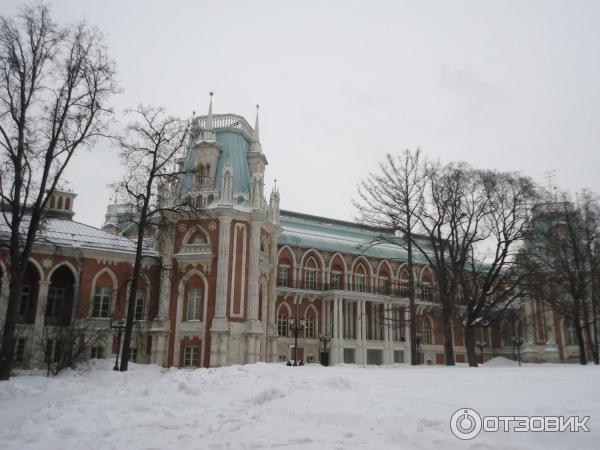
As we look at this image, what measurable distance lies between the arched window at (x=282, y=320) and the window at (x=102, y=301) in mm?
17675

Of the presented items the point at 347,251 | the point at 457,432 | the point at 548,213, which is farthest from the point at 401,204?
the point at 347,251

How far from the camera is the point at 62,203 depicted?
37906mm

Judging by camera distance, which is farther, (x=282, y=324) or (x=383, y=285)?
(x=383, y=285)

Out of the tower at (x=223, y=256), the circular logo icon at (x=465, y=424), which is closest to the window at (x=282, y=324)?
the tower at (x=223, y=256)

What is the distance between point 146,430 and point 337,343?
35.2 meters

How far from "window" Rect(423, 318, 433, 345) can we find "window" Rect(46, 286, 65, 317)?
34.0m

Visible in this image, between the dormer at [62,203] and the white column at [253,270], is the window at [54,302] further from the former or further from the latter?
the white column at [253,270]

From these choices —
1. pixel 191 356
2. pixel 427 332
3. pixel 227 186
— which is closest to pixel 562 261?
pixel 227 186

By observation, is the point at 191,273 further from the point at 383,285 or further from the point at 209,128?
the point at 383,285

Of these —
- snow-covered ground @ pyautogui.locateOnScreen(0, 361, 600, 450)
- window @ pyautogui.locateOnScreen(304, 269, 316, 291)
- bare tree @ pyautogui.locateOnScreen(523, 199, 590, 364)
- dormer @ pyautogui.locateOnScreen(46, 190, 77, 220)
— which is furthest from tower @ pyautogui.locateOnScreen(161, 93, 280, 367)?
bare tree @ pyautogui.locateOnScreen(523, 199, 590, 364)

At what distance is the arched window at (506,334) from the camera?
2030 inches

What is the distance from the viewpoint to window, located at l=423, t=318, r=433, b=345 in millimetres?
49156

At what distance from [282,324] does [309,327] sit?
270cm

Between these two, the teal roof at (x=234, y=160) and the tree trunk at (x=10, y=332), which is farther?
the teal roof at (x=234, y=160)
